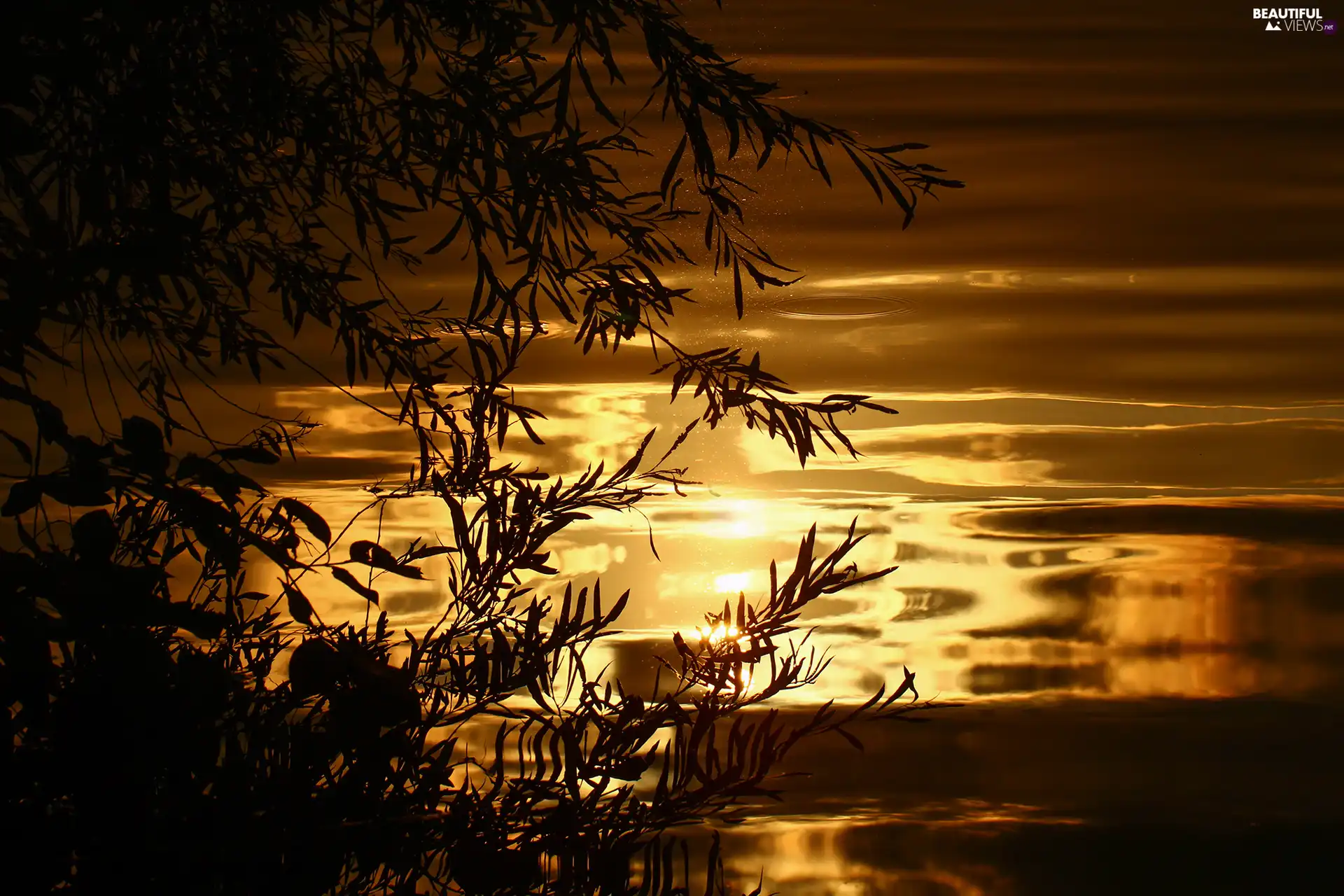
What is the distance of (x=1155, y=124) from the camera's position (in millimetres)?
1774

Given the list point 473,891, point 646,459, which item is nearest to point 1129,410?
point 646,459

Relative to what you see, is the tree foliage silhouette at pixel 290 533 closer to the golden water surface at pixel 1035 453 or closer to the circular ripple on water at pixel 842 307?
the golden water surface at pixel 1035 453

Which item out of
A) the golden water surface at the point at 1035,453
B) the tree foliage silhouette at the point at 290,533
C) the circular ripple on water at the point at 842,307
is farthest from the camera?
the circular ripple on water at the point at 842,307

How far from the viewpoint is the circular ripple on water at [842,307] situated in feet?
5.43

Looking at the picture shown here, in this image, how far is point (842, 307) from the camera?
168cm

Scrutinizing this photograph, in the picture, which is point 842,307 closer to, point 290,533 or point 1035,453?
point 1035,453

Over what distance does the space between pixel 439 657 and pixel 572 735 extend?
0.48 feet

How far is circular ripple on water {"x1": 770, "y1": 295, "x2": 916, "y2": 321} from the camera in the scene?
65.2 inches

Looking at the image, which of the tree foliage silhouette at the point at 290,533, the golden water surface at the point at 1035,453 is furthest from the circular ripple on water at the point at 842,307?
the tree foliage silhouette at the point at 290,533

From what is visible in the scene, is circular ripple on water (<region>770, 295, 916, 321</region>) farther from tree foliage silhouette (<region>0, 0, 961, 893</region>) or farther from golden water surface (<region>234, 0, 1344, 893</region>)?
tree foliage silhouette (<region>0, 0, 961, 893</region>)

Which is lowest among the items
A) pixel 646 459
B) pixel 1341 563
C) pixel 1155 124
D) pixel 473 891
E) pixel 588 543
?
pixel 473 891

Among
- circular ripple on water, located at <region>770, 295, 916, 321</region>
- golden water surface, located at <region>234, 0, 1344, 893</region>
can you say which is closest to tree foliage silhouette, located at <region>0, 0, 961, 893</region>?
golden water surface, located at <region>234, 0, 1344, 893</region>

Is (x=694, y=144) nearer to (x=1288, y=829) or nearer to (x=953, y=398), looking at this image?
(x=953, y=398)

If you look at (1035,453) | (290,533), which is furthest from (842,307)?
(290,533)
